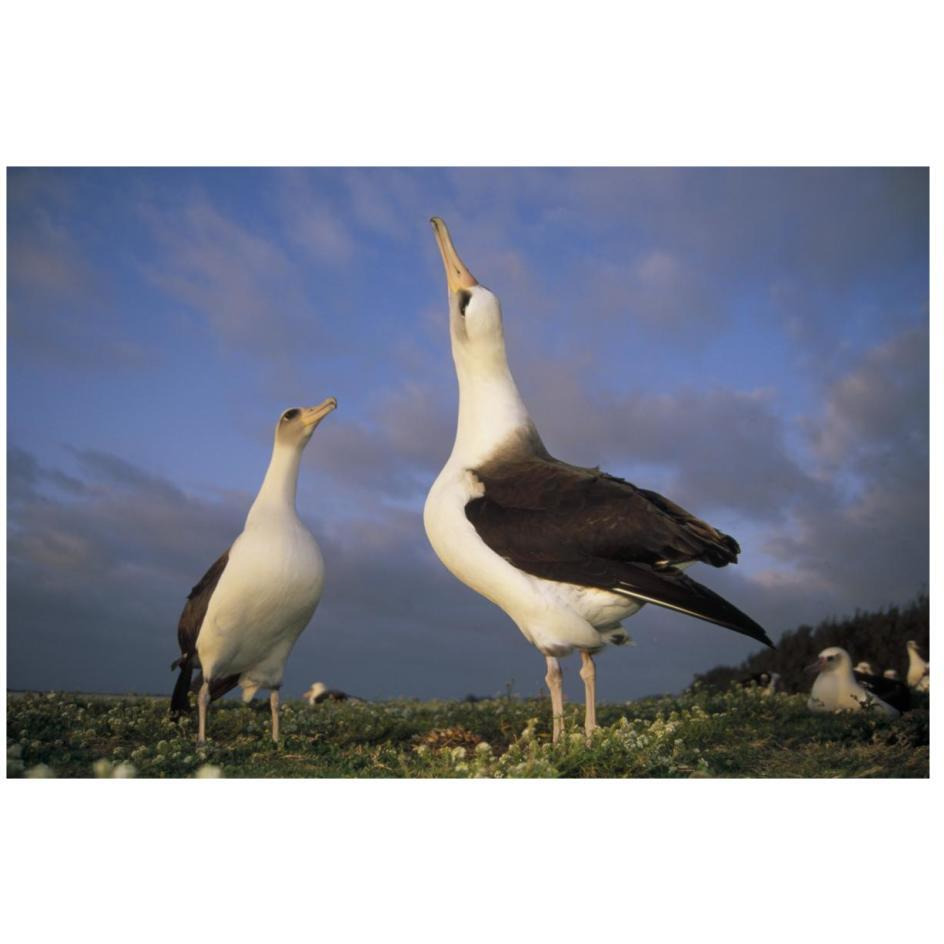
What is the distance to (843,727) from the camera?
7.27m

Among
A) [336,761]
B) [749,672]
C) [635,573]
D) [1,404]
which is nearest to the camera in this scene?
[635,573]

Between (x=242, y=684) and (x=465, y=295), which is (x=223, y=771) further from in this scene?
(x=465, y=295)

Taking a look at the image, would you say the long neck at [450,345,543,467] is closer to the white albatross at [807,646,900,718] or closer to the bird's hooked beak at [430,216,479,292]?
the bird's hooked beak at [430,216,479,292]

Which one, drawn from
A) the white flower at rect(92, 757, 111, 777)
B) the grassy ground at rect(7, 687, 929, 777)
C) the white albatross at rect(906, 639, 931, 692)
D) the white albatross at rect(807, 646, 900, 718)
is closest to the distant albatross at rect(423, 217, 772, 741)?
the grassy ground at rect(7, 687, 929, 777)

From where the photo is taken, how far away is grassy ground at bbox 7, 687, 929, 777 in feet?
20.2

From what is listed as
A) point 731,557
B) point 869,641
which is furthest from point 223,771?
point 869,641

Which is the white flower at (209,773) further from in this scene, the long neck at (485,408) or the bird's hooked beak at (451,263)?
the bird's hooked beak at (451,263)

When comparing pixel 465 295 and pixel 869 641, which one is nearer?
pixel 465 295

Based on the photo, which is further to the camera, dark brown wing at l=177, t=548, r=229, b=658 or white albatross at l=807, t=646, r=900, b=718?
white albatross at l=807, t=646, r=900, b=718

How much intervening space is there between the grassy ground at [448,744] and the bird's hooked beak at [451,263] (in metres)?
2.89

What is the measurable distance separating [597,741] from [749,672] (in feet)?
23.4

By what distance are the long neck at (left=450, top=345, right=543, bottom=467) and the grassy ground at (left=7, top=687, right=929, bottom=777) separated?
5.88ft

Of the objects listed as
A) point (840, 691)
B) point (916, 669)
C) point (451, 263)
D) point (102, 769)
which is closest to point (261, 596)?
point (102, 769)

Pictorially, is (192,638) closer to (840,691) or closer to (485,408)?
(485,408)
